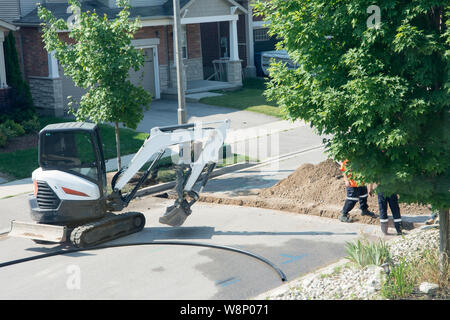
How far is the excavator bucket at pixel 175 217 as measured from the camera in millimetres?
13164

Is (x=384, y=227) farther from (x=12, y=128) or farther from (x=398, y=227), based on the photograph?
(x=12, y=128)

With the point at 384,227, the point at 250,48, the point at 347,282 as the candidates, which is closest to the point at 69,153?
the point at 347,282

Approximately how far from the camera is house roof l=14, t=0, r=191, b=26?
2681cm

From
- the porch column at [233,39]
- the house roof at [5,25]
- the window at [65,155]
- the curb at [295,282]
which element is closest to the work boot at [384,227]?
the curb at [295,282]

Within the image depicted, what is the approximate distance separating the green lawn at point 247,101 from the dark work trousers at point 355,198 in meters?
13.0

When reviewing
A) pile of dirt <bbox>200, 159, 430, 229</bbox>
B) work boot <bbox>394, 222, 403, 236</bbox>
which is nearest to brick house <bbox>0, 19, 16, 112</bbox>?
pile of dirt <bbox>200, 159, 430, 229</bbox>

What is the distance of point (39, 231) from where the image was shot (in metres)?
12.3

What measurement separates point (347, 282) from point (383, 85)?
9.62ft

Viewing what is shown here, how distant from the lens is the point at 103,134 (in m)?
23.0

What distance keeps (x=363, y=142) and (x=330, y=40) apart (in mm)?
1624

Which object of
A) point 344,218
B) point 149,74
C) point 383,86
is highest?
point 383,86

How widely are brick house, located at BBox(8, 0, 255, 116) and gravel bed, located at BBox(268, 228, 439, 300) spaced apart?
52.1ft

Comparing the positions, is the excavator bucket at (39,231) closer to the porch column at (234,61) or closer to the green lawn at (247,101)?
the green lawn at (247,101)

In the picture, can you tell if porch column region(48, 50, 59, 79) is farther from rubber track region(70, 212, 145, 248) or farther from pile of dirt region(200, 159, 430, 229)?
rubber track region(70, 212, 145, 248)
